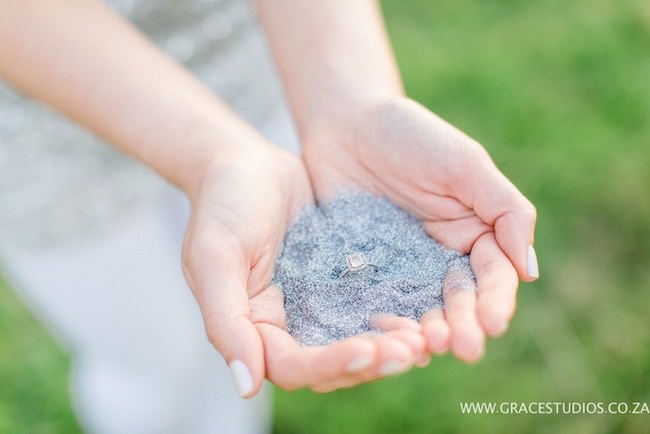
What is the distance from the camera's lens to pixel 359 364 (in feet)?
2.97

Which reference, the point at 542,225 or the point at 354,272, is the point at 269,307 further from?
the point at 542,225

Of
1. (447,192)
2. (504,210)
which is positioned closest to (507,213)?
(504,210)

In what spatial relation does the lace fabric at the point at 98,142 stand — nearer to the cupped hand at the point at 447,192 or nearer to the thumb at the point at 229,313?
the cupped hand at the point at 447,192

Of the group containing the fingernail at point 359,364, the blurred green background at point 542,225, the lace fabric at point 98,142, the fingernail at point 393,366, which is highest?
the fingernail at point 359,364

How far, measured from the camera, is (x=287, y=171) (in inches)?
49.1

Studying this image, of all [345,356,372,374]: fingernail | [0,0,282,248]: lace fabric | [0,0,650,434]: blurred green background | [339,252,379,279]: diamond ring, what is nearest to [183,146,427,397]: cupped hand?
[345,356,372,374]: fingernail

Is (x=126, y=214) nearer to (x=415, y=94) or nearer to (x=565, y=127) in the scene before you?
(x=415, y=94)

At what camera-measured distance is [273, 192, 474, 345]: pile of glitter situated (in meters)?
1.09

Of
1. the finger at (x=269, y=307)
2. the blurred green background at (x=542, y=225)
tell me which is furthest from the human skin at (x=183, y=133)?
the blurred green background at (x=542, y=225)

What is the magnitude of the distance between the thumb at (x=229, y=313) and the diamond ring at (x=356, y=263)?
0.18m

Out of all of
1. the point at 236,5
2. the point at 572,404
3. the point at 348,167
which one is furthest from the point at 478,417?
the point at 236,5

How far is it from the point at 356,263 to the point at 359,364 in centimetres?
28

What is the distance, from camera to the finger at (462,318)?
93 centimetres

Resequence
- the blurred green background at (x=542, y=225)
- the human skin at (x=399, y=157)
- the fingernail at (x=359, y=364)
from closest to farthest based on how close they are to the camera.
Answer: the fingernail at (x=359, y=364) → the human skin at (x=399, y=157) → the blurred green background at (x=542, y=225)
